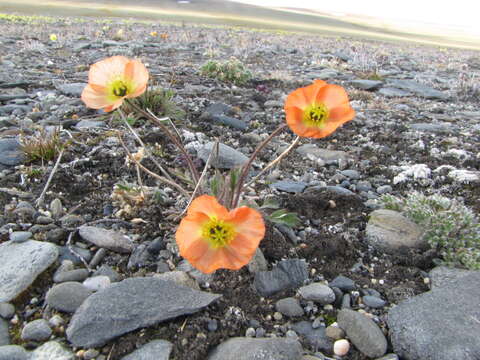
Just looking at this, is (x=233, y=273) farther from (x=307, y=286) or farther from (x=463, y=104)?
(x=463, y=104)

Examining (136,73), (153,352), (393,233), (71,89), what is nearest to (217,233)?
(153,352)

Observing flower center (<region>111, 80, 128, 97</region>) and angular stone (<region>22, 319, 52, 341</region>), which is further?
flower center (<region>111, 80, 128, 97</region>)

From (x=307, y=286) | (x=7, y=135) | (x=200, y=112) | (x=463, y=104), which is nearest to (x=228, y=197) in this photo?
(x=307, y=286)

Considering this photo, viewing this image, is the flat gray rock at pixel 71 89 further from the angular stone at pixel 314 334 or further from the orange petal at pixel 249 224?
the angular stone at pixel 314 334

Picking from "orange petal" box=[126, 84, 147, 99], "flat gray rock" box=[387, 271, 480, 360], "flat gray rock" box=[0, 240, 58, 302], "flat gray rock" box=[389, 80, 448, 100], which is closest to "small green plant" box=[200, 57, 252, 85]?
"flat gray rock" box=[389, 80, 448, 100]

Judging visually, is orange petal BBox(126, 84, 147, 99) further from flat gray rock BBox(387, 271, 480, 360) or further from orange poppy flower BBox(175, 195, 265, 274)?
flat gray rock BBox(387, 271, 480, 360)

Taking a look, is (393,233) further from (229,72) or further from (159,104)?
(229,72)
